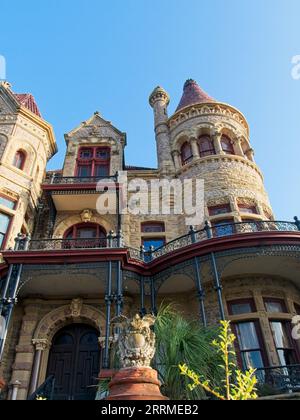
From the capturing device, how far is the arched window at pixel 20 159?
16.3m

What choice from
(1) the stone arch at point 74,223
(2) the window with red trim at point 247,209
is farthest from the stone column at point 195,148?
(1) the stone arch at point 74,223

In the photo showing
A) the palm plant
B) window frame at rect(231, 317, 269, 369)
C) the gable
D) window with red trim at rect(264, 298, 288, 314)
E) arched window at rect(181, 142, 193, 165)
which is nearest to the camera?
the palm plant

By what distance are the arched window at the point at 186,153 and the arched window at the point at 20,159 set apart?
8497 mm

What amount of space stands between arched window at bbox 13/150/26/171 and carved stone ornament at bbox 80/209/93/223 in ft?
12.9

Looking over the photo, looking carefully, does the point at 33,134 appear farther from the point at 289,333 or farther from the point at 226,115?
the point at 289,333

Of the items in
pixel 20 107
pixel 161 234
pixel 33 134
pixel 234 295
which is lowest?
pixel 234 295

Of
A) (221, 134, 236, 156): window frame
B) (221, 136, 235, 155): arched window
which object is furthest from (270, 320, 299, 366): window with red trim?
(221, 136, 235, 155): arched window

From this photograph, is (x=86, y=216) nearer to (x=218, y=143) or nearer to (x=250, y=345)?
(x=218, y=143)

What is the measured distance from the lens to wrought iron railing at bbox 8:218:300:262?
38.1 feet

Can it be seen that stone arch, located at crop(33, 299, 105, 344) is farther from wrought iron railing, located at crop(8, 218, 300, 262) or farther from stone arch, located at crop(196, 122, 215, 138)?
stone arch, located at crop(196, 122, 215, 138)

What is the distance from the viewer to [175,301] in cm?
1268

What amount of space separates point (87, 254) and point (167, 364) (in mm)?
4951

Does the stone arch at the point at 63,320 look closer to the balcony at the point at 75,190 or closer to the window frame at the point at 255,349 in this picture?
the window frame at the point at 255,349
